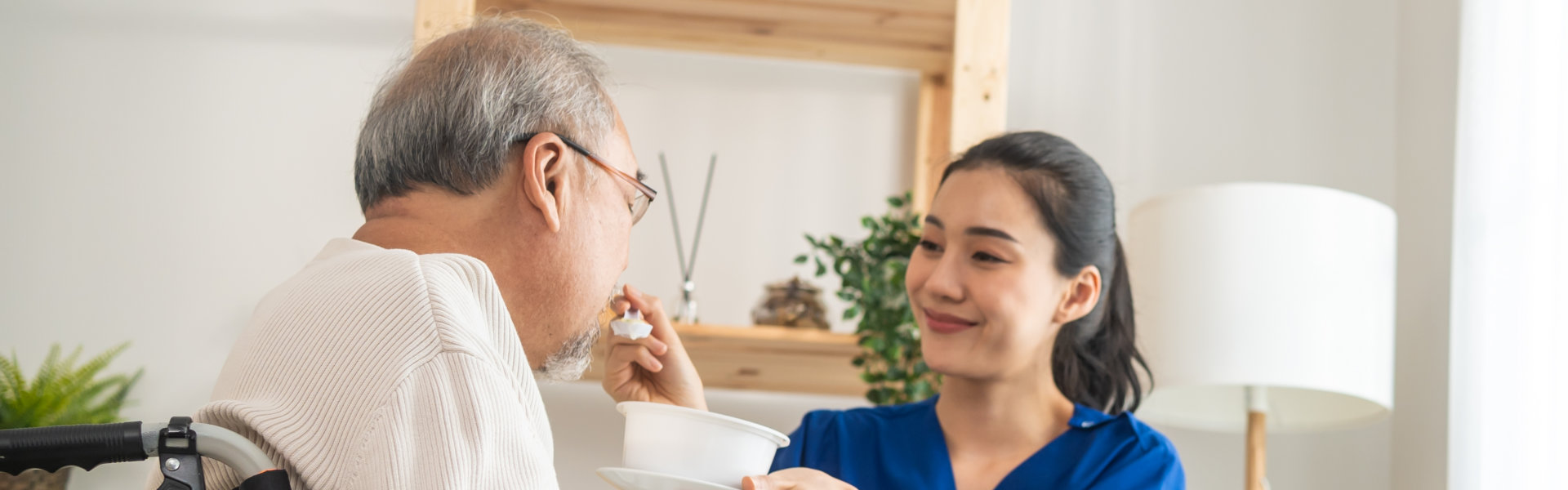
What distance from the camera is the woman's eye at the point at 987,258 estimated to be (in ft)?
4.96

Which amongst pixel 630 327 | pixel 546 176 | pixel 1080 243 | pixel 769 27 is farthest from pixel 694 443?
pixel 769 27

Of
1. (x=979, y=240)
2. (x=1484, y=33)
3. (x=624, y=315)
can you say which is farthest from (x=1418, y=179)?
(x=624, y=315)

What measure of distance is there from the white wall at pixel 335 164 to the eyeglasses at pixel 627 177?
4.10 feet

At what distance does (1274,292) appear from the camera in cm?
194

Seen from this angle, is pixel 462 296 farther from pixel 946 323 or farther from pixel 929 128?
pixel 929 128

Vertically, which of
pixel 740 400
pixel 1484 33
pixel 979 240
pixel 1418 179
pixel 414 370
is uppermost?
pixel 1484 33

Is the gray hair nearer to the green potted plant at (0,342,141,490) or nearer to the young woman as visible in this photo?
the young woman

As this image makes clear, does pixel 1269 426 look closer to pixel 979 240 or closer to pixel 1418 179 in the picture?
pixel 1418 179

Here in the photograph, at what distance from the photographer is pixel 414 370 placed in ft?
2.30

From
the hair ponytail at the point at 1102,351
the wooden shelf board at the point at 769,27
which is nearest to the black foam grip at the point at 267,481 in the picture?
the hair ponytail at the point at 1102,351

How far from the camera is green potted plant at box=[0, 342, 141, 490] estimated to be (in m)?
2.12

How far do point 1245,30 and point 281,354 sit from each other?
2.39 metres

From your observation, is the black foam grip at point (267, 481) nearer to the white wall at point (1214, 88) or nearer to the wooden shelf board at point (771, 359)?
the wooden shelf board at point (771, 359)

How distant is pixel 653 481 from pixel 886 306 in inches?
39.4
